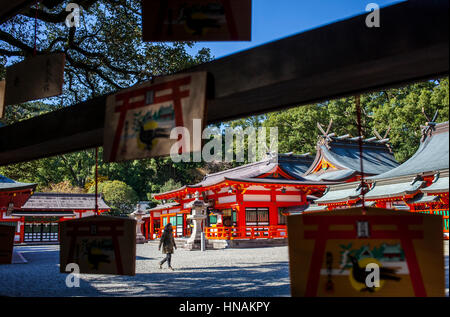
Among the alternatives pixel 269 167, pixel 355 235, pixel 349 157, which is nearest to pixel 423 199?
pixel 355 235

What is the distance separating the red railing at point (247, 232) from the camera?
15.2m

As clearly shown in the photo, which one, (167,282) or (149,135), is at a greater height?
(149,135)

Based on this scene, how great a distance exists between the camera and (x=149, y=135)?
232 centimetres

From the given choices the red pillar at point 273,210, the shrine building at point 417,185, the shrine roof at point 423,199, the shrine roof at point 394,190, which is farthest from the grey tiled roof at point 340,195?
the red pillar at point 273,210

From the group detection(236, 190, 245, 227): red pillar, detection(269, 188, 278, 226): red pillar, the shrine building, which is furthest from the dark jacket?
detection(269, 188, 278, 226): red pillar

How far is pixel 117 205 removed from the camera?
26.0m

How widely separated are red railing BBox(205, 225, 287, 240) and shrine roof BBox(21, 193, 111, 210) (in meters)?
9.84

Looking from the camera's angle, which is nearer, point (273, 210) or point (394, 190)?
point (394, 190)

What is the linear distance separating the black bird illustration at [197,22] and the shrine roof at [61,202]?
2151 centimetres

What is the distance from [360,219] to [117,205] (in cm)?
2581

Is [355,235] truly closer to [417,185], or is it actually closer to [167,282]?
[167,282]

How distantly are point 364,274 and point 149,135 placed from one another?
4.86ft

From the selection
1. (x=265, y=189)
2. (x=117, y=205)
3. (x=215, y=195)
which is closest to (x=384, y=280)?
(x=265, y=189)
